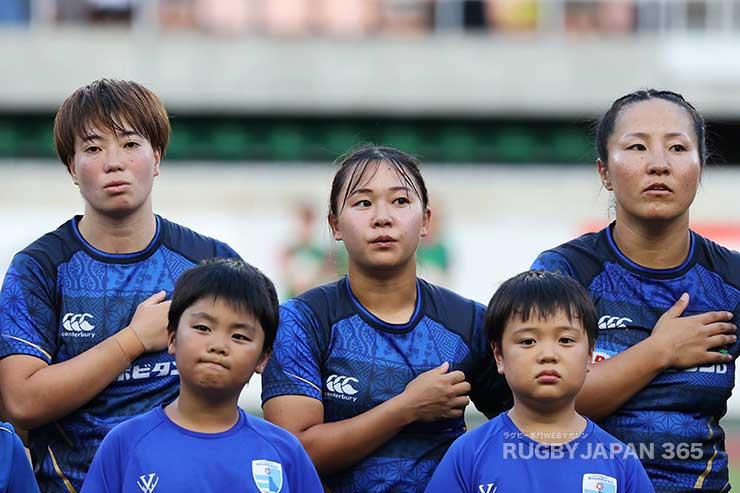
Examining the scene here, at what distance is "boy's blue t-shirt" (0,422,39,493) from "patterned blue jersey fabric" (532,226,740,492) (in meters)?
1.70

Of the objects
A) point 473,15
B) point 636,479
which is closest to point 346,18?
point 473,15

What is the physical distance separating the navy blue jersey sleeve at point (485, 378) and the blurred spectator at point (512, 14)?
12974mm

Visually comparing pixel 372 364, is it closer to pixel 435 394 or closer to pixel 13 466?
pixel 435 394

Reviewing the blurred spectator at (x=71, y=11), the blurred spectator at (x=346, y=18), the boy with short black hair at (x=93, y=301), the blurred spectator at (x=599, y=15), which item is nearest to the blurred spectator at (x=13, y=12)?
the blurred spectator at (x=71, y=11)

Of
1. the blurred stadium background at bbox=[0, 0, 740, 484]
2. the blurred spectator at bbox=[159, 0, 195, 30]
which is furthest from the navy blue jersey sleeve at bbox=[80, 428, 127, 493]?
the blurred spectator at bbox=[159, 0, 195, 30]

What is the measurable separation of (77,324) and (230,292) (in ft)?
1.89

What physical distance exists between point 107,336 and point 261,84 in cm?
1272

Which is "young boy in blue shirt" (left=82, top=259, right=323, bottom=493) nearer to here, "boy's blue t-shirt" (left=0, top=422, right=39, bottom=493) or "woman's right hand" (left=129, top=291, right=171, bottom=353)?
"woman's right hand" (left=129, top=291, right=171, bottom=353)

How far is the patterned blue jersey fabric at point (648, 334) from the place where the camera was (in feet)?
12.4

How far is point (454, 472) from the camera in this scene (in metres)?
3.48

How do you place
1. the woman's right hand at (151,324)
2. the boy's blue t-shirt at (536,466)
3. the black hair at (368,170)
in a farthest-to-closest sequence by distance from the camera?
the black hair at (368,170) → the woman's right hand at (151,324) → the boy's blue t-shirt at (536,466)

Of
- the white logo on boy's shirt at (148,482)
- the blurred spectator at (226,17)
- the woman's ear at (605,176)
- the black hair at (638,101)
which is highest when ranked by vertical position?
the blurred spectator at (226,17)

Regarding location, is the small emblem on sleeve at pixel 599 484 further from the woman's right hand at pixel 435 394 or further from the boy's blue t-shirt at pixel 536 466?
the woman's right hand at pixel 435 394

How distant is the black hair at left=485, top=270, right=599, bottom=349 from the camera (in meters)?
3.63
